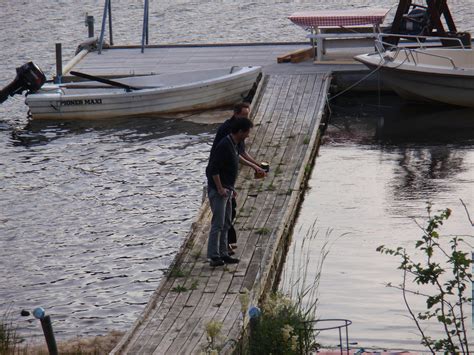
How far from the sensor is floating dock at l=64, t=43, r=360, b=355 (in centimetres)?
1083

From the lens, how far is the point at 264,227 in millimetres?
14219

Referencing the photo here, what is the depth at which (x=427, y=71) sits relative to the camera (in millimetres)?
22328

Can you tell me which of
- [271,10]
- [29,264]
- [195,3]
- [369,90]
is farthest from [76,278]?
[195,3]

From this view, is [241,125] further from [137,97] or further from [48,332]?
[137,97]

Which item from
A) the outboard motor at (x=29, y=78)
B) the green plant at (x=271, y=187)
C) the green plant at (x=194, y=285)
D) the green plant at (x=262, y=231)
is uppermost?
the green plant at (x=194, y=285)

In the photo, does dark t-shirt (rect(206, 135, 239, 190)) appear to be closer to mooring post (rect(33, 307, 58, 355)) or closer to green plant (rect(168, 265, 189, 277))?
green plant (rect(168, 265, 189, 277))

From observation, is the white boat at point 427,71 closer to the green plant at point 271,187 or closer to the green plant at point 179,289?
Result: the green plant at point 271,187

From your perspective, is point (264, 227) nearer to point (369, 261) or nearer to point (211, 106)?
point (369, 261)

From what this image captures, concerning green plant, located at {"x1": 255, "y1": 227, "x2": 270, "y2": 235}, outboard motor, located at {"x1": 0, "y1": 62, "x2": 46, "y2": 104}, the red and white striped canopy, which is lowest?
outboard motor, located at {"x1": 0, "y1": 62, "x2": 46, "y2": 104}

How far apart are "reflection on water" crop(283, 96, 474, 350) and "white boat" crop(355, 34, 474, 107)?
1.38 ft

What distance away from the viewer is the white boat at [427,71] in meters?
22.3

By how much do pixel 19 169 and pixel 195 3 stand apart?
2726 cm

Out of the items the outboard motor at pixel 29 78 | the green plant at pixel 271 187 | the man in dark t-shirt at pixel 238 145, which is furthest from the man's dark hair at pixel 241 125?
the outboard motor at pixel 29 78

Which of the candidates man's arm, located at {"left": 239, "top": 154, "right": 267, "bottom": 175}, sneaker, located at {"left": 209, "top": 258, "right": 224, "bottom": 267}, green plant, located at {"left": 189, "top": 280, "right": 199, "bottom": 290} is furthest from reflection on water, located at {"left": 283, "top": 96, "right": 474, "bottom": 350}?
man's arm, located at {"left": 239, "top": 154, "right": 267, "bottom": 175}
